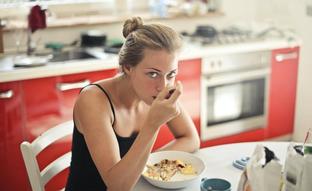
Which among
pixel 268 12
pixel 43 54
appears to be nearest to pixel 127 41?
pixel 43 54

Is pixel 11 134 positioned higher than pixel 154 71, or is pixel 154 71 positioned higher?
pixel 154 71

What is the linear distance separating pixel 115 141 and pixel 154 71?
257 millimetres

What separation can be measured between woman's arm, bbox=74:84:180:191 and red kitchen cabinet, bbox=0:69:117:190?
1.05m

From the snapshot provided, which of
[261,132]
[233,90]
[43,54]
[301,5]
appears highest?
[301,5]

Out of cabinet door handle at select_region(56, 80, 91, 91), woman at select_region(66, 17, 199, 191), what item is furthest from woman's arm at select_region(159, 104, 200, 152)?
cabinet door handle at select_region(56, 80, 91, 91)

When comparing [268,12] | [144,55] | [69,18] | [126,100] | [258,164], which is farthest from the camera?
[268,12]

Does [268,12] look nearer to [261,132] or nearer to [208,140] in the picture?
[261,132]

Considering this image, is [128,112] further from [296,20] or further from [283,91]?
[296,20]

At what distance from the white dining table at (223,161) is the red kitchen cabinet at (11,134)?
1149 mm

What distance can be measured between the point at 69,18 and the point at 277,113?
164cm

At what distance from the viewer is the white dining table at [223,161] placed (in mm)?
1457

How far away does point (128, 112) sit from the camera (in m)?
1.67

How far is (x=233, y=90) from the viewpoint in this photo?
123 inches

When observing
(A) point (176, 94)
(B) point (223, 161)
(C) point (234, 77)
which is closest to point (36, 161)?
(A) point (176, 94)
